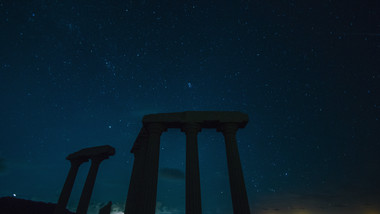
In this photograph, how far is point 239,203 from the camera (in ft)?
71.5

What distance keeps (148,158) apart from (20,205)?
256 feet

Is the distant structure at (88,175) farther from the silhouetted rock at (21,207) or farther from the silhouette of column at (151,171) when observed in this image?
the silhouetted rock at (21,207)

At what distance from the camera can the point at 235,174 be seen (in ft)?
77.6

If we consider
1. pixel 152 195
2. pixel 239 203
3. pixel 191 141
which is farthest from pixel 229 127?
pixel 152 195

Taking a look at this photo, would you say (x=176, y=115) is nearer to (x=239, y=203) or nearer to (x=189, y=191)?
(x=189, y=191)

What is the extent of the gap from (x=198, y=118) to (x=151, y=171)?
34.0ft

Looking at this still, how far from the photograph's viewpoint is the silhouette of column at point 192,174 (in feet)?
69.9

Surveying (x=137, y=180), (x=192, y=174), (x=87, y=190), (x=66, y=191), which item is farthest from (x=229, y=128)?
(x=66, y=191)

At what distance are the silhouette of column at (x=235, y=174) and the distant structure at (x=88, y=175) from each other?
26.6m

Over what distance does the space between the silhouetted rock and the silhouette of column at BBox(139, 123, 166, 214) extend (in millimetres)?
62961

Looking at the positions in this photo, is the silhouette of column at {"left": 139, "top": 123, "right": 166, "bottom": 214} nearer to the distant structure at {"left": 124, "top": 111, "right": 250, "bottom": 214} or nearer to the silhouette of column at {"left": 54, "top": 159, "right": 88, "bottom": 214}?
the distant structure at {"left": 124, "top": 111, "right": 250, "bottom": 214}

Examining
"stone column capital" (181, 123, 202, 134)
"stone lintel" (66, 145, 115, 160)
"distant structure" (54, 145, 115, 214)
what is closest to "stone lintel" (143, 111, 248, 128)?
"stone column capital" (181, 123, 202, 134)

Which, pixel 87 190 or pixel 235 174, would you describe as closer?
pixel 235 174

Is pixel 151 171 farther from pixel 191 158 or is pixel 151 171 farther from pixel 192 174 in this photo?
pixel 191 158
